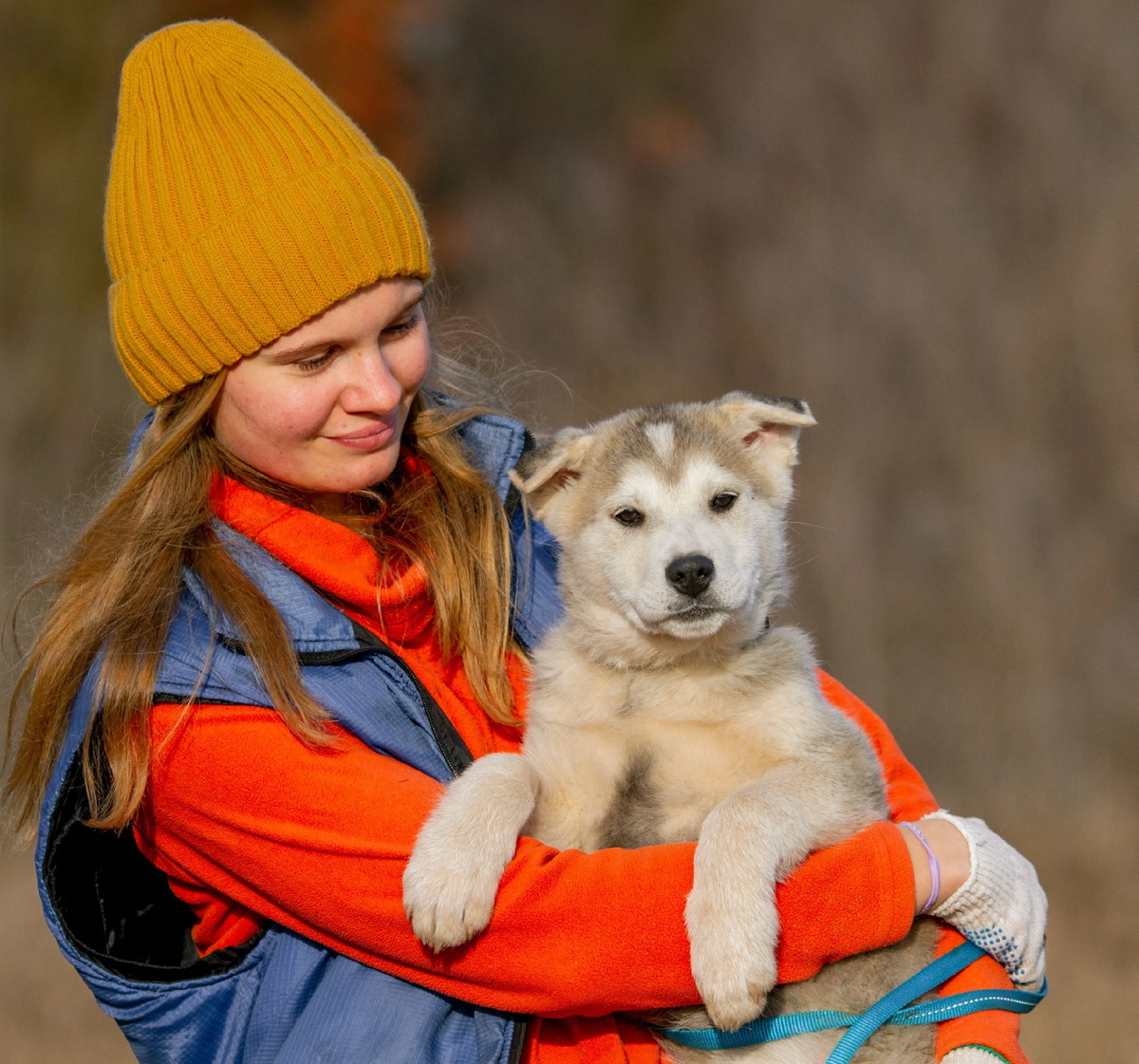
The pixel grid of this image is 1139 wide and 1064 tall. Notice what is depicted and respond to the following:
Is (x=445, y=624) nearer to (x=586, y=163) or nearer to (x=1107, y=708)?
(x=1107, y=708)

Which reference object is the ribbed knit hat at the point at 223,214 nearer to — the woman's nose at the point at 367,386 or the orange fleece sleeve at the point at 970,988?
the woman's nose at the point at 367,386

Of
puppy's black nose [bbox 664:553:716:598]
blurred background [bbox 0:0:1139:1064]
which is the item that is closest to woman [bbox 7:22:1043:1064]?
puppy's black nose [bbox 664:553:716:598]

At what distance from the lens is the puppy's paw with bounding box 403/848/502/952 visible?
235 centimetres

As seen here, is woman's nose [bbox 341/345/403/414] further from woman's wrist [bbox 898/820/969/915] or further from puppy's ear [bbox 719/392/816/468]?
woman's wrist [bbox 898/820/969/915]

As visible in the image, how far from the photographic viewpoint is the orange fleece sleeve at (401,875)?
2.38m

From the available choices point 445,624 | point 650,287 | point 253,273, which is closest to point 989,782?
point 650,287

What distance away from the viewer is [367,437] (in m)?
2.90

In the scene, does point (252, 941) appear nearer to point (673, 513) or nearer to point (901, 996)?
point (901, 996)

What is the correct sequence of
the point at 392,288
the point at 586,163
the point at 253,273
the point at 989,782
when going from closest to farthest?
1. the point at 253,273
2. the point at 392,288
3. the point at 989,782
4. the point at 586,163

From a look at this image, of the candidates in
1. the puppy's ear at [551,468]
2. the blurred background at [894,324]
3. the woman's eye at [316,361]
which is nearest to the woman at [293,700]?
the woman's eye at [316,361]

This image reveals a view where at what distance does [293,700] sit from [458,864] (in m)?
0.49

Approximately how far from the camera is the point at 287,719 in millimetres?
2477

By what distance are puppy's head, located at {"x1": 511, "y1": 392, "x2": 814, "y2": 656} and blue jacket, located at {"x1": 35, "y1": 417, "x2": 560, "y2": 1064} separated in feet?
2.44

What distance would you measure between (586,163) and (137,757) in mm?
14192
